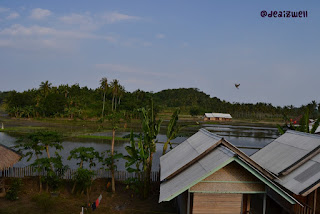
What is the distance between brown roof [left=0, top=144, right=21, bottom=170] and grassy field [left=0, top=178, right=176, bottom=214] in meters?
1.30

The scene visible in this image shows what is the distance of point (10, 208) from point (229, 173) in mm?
9286

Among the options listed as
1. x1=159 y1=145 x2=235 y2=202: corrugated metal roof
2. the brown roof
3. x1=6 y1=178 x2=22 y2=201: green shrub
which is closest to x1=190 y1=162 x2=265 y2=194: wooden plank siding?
x1=159 y1=145 x2=235 y2=202: corrugated metal roof

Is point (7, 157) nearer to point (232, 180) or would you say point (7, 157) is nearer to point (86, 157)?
point (86, 157)

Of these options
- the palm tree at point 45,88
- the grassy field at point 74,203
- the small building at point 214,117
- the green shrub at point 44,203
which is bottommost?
the grassy field at point 74,203

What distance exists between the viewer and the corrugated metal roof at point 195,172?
24.6ft

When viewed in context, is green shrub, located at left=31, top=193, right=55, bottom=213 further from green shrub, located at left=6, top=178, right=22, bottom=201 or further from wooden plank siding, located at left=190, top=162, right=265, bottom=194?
wooden plank siding, located at left=190, top=162, right=265, bottom=194

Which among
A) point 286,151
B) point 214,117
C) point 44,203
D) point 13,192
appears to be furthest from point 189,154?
point 214,117

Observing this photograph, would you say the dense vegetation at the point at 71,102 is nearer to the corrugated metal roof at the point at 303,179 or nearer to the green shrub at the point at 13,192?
the green shrub at the point at 13,192

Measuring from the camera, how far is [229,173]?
26.4 feet

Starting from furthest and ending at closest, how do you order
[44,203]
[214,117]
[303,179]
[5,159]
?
1. [214,117]
2. [5,159]
3. [44,203]
4. [303,179]

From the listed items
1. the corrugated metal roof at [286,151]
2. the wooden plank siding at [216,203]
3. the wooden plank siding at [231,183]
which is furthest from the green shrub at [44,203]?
the corrugated metal roof at [286,151]

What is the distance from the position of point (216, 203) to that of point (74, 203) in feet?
23.1

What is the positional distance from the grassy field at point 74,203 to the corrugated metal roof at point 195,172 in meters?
3.61

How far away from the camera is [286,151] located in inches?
459
